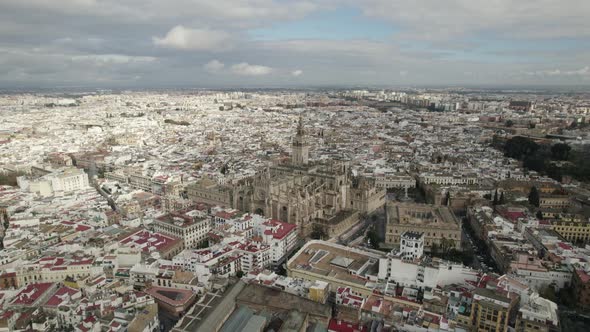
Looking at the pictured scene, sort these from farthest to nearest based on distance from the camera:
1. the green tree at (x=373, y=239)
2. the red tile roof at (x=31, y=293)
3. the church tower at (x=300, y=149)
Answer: the church tower at (x=300, y=149) < the green tree at (x=373, y=239) < the red tile roof at (x=31, y=293)

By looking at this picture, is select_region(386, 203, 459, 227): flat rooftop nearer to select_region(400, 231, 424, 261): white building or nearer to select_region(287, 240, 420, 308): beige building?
select_region(287, 240, 420, 308): beige building

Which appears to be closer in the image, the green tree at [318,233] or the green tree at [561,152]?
the green tree at [318,233]

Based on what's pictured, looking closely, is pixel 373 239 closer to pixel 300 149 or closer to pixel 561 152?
pixel 300 149

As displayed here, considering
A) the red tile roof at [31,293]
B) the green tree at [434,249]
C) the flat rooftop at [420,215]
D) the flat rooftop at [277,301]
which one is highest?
the flat rooftop at [420,215]

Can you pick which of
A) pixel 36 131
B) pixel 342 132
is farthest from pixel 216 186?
pixel 36 131

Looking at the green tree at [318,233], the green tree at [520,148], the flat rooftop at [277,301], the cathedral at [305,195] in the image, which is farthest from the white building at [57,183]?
the green tree at [520,148]

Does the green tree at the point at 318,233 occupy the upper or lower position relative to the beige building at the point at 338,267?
lower

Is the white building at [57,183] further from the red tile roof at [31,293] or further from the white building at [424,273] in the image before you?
the white building at [424,273]

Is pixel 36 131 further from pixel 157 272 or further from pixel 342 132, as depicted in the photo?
pixel 157 272

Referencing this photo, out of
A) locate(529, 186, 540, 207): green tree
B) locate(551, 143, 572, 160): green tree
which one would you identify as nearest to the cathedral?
locate(529, 186, 540, 207): green tree
